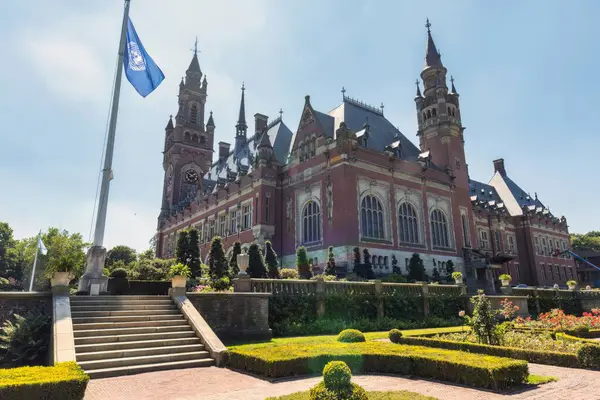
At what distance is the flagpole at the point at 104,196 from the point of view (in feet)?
59.1

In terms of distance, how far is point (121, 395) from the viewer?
8781 mm

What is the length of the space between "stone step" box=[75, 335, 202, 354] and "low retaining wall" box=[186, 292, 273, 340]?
2.62 m

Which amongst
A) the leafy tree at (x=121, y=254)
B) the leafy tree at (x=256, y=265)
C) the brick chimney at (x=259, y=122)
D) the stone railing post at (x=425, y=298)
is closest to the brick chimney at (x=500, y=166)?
the brick chimney at (x=259, y=122)

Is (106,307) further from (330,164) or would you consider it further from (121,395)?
(330,164)

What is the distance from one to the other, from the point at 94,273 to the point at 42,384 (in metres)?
12.1

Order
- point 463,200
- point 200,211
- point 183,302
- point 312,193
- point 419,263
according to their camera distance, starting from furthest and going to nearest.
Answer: point 200,211
point 463,200
point 312,193
point 419,263
point 183,302

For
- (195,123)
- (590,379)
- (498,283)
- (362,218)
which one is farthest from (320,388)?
(195,123)

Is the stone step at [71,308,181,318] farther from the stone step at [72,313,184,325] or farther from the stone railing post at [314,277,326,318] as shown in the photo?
the stone railing post at [314,277,326,318]

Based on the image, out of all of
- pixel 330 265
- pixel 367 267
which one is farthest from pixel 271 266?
pixel 367 267

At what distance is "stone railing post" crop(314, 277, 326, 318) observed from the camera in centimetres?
2109

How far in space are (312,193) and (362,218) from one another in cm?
600

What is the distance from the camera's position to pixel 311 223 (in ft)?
135

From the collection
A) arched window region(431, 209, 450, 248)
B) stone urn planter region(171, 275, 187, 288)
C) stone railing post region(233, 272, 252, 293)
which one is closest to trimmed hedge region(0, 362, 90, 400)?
stone urn planter region(171, 275, 187, 288)

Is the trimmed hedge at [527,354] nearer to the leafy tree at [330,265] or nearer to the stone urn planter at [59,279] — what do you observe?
the stone urn planter at [59,279]
